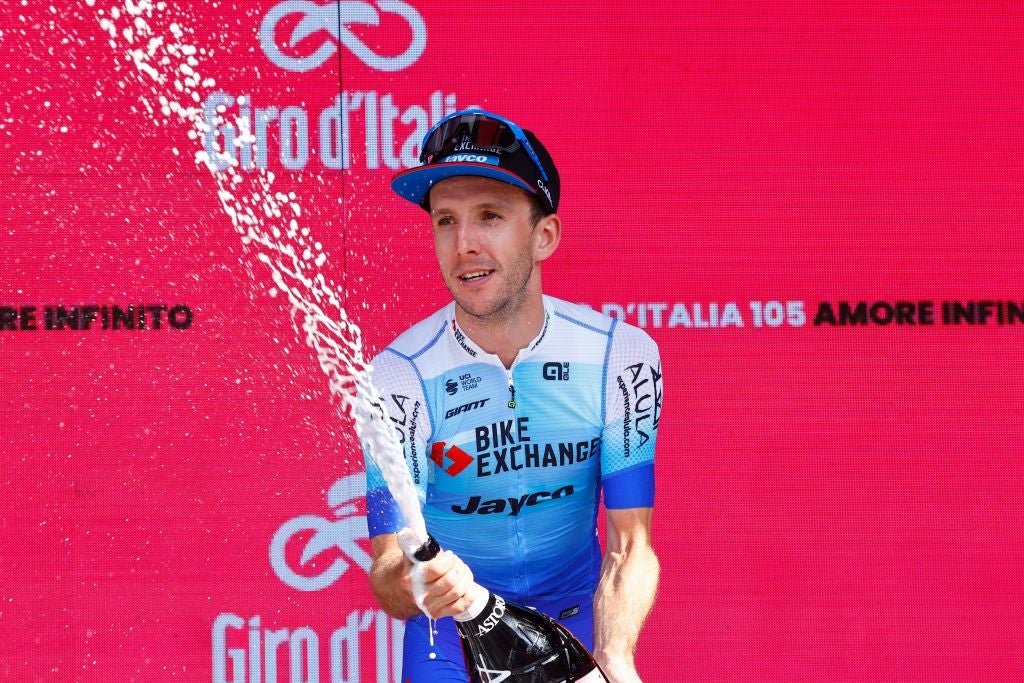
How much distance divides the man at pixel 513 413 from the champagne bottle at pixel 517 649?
0.24 metres

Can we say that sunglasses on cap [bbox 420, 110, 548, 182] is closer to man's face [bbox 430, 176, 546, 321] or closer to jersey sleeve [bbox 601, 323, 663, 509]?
man's face [bbox 430, 176, 546, 321]

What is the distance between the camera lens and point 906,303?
3273mm

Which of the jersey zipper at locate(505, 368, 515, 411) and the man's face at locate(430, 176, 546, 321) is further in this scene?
the jersey zipper at locate(505, 368, 515, 411)

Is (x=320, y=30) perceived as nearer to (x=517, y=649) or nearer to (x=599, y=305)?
(x=599, y=305)

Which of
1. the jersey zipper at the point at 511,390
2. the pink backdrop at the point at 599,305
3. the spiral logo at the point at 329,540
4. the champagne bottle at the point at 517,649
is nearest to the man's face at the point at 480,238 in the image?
the jersey zipper at the point at 511,390

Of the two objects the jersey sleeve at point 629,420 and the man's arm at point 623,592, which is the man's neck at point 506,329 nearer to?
the jersey sleeve at point 629,420

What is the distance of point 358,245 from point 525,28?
0.81 m

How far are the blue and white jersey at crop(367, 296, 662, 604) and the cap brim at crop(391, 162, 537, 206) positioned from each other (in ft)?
1.07

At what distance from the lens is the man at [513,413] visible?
221cm

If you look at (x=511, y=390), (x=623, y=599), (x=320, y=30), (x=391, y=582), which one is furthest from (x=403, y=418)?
(x=320, y=30)

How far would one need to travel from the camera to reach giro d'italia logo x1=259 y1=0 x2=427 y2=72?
3184 mm

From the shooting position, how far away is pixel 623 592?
86.4 inches

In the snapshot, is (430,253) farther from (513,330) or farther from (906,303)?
(906,303)

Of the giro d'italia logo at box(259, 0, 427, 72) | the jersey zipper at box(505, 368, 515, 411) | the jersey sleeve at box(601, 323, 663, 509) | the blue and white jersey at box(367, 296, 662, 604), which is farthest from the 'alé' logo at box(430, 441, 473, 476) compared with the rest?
the giro d'italia logo at box(259, 0, 427, 72)
